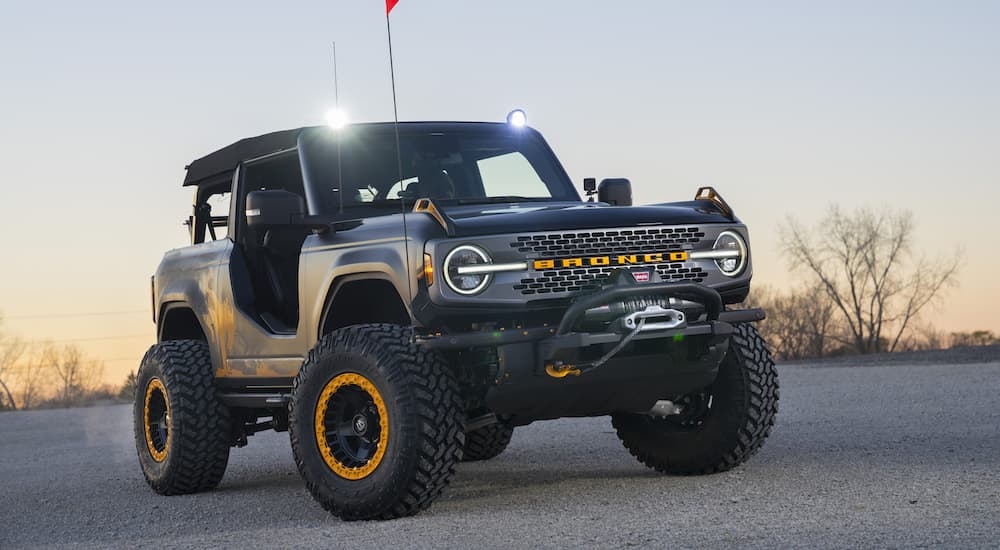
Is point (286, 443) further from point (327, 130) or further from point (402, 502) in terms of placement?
point (402, 502)

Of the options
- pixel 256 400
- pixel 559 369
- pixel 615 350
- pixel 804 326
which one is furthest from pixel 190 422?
pixel 804 326

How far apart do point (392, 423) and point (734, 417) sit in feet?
7.99

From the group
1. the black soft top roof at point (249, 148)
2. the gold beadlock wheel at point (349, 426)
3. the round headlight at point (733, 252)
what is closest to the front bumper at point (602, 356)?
the round headlight at point (733, 252)

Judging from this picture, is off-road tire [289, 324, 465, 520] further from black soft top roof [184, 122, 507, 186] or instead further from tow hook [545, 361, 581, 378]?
black soft top roof [184, 122, 507, 186]

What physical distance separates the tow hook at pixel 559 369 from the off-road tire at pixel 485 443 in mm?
3784

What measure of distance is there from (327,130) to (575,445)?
421 centimetres

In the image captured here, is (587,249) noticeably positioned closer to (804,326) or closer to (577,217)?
(577,217)

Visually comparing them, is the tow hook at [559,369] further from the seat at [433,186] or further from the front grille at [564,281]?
the seat at [433,186]

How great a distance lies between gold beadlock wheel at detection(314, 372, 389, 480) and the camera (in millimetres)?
7361

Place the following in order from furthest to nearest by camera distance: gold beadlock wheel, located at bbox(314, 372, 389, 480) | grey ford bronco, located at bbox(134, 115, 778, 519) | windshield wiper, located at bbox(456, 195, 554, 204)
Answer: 1. windshield wiper, located at bbox(456, 195, 554, 204)
2. gold beadlock wheel, located at bbox(314, 372, 389, 480)
3. grey ford bronco, located at bbox(134, 115, 778, 519)

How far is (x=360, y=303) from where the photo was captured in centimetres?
820

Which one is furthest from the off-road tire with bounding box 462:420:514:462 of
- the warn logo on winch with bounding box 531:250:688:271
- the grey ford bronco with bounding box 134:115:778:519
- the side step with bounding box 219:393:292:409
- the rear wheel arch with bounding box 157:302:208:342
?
the warn logo on winch with bounding box 531:250:688:271

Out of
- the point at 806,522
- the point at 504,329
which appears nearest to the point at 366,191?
the point at 504,329

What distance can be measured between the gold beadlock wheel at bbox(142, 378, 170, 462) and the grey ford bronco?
0.25m
